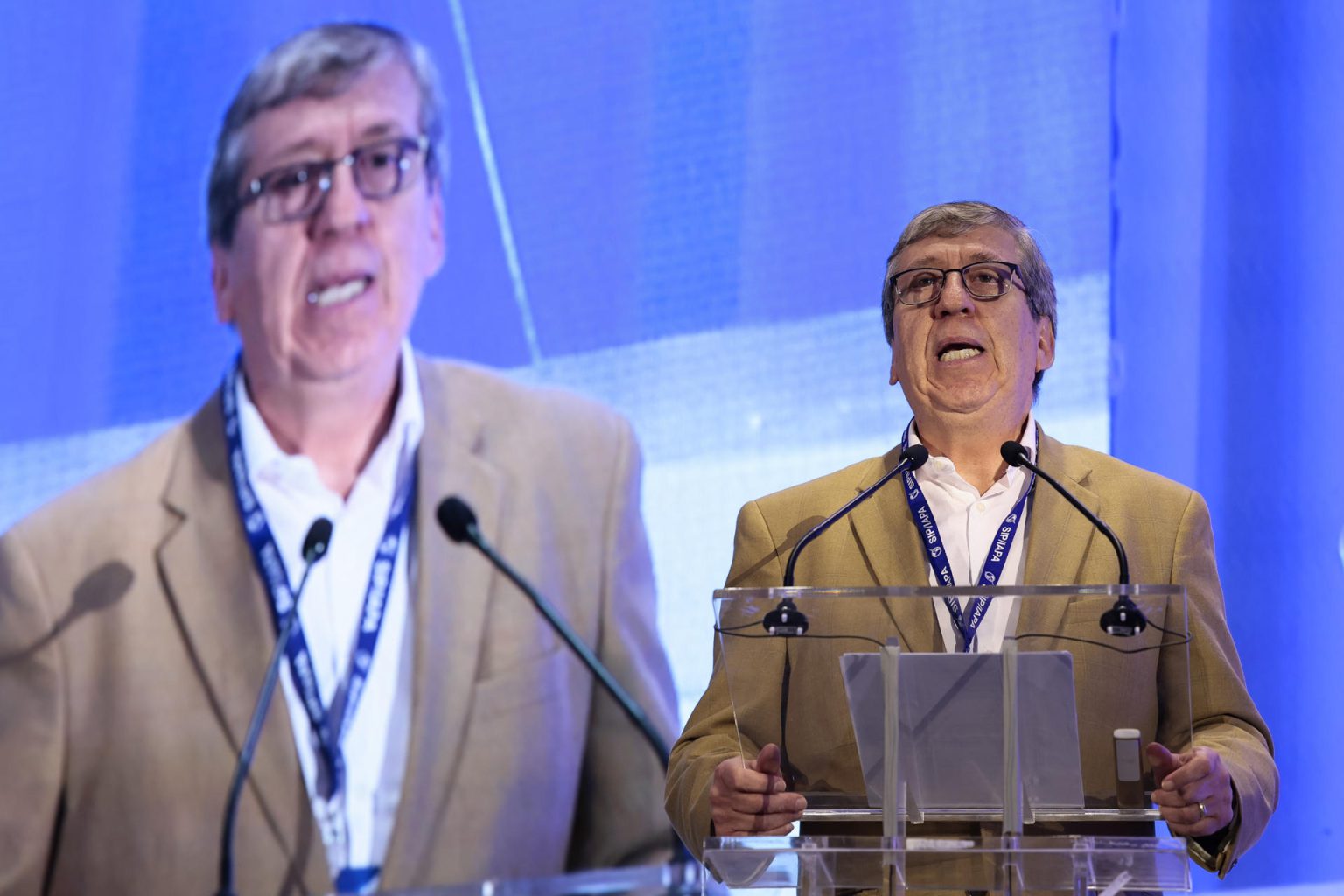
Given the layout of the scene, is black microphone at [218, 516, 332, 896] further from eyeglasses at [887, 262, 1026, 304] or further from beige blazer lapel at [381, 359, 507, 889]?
eyeglasses at [887, 262, 1026, 304]

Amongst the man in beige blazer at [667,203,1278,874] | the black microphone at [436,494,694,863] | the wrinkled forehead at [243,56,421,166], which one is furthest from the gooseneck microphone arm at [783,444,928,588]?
the wrinkled forehead at [243,56,421,166]

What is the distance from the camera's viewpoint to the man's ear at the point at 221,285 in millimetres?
3717

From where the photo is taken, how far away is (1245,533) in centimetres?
374

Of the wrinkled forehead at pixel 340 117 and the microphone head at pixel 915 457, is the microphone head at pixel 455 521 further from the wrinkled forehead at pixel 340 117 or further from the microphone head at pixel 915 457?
the microphone head at pixel 915 457

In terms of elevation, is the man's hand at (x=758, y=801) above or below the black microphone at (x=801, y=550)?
below

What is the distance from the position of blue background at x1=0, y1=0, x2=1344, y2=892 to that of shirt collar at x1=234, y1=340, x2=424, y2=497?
118mm

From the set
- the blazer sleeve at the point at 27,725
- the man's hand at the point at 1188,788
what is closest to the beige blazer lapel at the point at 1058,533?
the man's hand at the point at 1188,788

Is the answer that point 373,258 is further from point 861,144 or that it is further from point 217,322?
point 861,144

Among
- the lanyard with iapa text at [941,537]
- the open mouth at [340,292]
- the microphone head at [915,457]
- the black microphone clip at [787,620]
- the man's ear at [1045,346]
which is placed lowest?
the black microphone clip at [787,620]

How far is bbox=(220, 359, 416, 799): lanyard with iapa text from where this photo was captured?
3375mm

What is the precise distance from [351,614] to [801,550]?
164cm

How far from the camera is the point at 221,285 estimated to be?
12.2ft

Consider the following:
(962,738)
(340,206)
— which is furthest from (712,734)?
(340,206)

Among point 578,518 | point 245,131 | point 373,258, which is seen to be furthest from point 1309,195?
point 245,131
